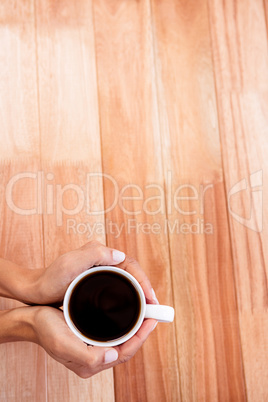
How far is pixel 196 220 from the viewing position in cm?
119

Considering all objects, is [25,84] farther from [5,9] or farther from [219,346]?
[219,346]

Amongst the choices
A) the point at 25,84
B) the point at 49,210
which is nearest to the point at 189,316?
the point at 49,210

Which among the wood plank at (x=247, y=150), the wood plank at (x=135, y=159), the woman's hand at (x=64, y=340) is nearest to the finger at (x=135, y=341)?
the woman's hand at (x=64, y=340)

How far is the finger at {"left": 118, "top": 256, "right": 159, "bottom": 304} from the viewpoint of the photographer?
0.84 meters

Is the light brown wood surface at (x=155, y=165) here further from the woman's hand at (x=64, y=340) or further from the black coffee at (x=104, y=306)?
the black coffee at (x=104, y=306)

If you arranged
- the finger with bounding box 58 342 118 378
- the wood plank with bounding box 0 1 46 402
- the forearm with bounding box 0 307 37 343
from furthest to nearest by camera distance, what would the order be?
1. the wood plank with bounding box 0 1 46 402
2. the forearm with bounding box 0 307 37 343
3. the finger with bounding box 58 342 118 378

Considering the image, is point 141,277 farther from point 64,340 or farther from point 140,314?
point 64,340

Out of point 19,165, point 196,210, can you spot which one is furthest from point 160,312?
point 19,165

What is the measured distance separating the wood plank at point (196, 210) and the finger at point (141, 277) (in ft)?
0.99

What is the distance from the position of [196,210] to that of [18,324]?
1.88ft

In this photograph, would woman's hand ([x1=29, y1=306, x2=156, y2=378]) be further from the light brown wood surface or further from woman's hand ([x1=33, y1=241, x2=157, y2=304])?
the light brown wood surface

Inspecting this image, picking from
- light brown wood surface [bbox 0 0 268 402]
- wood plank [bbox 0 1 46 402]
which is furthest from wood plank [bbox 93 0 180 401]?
wood plank [bbox 0 1 46 402]

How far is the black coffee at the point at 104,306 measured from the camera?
0.79 m

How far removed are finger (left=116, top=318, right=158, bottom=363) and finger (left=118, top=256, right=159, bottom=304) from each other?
0.05 metres
